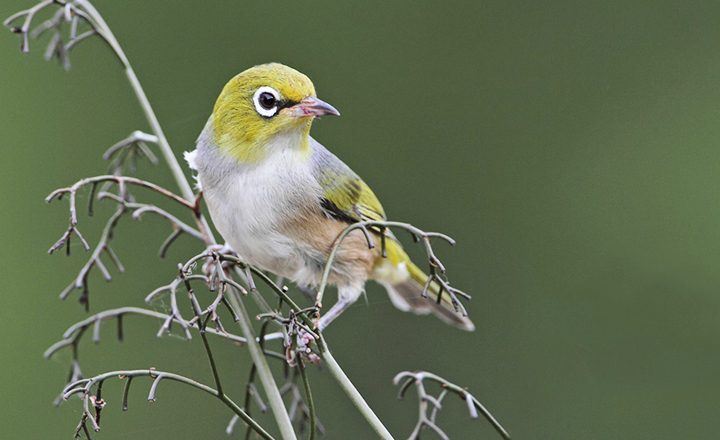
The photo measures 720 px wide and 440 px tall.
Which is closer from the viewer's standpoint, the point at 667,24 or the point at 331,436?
the point at 331,436

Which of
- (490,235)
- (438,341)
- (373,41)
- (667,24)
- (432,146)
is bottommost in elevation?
(438,341)

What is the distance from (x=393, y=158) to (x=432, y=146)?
279 mm

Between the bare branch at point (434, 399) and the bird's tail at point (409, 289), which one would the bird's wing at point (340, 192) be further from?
the bare branch at point (434, 399)

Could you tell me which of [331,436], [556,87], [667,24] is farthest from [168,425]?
[667,24]

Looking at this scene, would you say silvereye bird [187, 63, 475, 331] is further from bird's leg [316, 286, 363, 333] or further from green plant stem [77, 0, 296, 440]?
green plant stem [77, 0, 296, 440]

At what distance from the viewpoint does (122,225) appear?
5258 millimetres

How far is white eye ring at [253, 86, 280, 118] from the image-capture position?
228 cm

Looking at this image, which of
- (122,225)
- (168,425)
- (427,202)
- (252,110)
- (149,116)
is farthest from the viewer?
(427,202)

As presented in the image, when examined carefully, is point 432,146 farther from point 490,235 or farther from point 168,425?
point 168,425

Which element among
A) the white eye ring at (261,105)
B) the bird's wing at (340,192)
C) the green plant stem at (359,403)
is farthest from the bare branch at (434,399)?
the bird's wing at (340,192)

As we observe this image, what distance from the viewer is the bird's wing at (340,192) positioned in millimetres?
2797

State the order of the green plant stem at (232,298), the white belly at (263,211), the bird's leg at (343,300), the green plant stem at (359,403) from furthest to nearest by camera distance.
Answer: the bird's leg at (343,300) < the white belly at (263,211) < the green plant stem at (232,298) < the green plant stem at (359,403)

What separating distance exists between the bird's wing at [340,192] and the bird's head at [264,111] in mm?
193

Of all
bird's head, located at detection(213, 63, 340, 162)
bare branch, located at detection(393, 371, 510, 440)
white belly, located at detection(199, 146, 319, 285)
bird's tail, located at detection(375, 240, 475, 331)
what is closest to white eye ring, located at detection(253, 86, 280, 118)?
bird's head, located at detection(213, 63, 340, 162)
